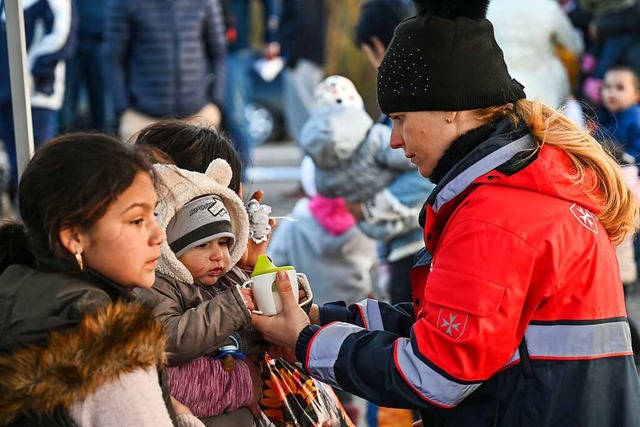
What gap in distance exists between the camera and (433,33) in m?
2.49

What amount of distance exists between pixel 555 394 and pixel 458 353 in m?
0.25

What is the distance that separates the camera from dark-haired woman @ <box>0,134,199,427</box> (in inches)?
77.2

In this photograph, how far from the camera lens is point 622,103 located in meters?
6.58

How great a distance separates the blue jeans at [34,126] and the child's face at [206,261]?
4.72 m

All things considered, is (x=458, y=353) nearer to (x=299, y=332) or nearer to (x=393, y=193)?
(x=299, y=332)

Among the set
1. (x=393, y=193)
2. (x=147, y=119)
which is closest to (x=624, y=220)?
(x=393, y=193)

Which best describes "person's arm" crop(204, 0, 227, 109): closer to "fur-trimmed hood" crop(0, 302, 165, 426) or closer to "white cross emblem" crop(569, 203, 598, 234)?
"white cross emblem" crop(569, 203, 598, 234)

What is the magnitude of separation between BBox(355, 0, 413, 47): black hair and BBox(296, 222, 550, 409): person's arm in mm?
2682

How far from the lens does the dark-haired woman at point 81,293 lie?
1.96 m

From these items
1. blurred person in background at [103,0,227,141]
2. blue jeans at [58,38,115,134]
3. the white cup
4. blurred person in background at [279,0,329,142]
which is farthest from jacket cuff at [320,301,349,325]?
blurred person in background at [279,0,329,142]

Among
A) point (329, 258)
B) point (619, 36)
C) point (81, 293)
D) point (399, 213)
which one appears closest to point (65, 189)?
point (81, 293)

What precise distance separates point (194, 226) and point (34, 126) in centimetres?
487

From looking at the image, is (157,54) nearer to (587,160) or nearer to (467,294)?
(587,160)

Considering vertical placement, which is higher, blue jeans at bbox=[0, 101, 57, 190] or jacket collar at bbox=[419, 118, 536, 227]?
jacket collar at bbox=[419, 118, 536, 227]
